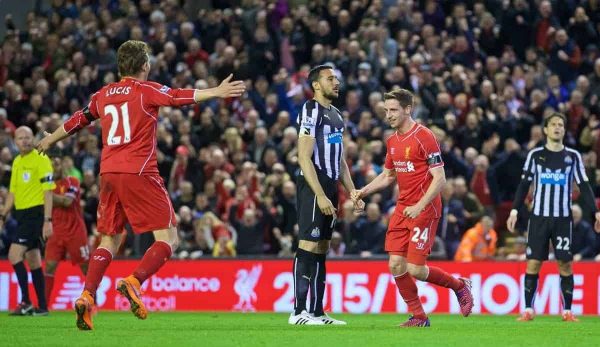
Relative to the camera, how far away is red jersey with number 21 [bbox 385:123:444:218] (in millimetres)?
11891

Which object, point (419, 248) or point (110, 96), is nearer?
point (110, 96)

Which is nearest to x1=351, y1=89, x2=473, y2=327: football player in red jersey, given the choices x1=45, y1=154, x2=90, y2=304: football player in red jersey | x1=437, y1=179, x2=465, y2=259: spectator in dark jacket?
x1=45, y1=154, x2=90, y2=304: football player in red jersey

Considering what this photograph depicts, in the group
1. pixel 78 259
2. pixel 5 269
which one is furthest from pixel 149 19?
pixel 78 259

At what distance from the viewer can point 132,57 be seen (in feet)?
36.6

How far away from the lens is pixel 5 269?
738 inches

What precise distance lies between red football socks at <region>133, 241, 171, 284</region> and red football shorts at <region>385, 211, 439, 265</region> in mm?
2338

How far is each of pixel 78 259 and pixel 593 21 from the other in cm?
1221

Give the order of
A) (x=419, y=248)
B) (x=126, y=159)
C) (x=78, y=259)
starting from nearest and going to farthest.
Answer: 1. (x=126, y=159)
2. (x=419, y=248)
3. (x=78, y=259)

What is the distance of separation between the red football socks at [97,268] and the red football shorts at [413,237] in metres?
2.81

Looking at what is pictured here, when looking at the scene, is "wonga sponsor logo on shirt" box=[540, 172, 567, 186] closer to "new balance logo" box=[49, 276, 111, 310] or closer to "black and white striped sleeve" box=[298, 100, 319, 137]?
"black and white striped sleeve" box=[298, 100, 319, 137]

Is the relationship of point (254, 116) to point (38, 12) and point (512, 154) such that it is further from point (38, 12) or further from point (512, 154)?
point (38, 12)

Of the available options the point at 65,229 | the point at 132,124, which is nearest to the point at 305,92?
the point at 65,229

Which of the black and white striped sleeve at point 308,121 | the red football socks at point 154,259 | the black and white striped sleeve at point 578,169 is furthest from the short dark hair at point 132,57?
the black and white striped sleeve at point 578,169

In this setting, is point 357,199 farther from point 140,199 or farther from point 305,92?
point 305,92
